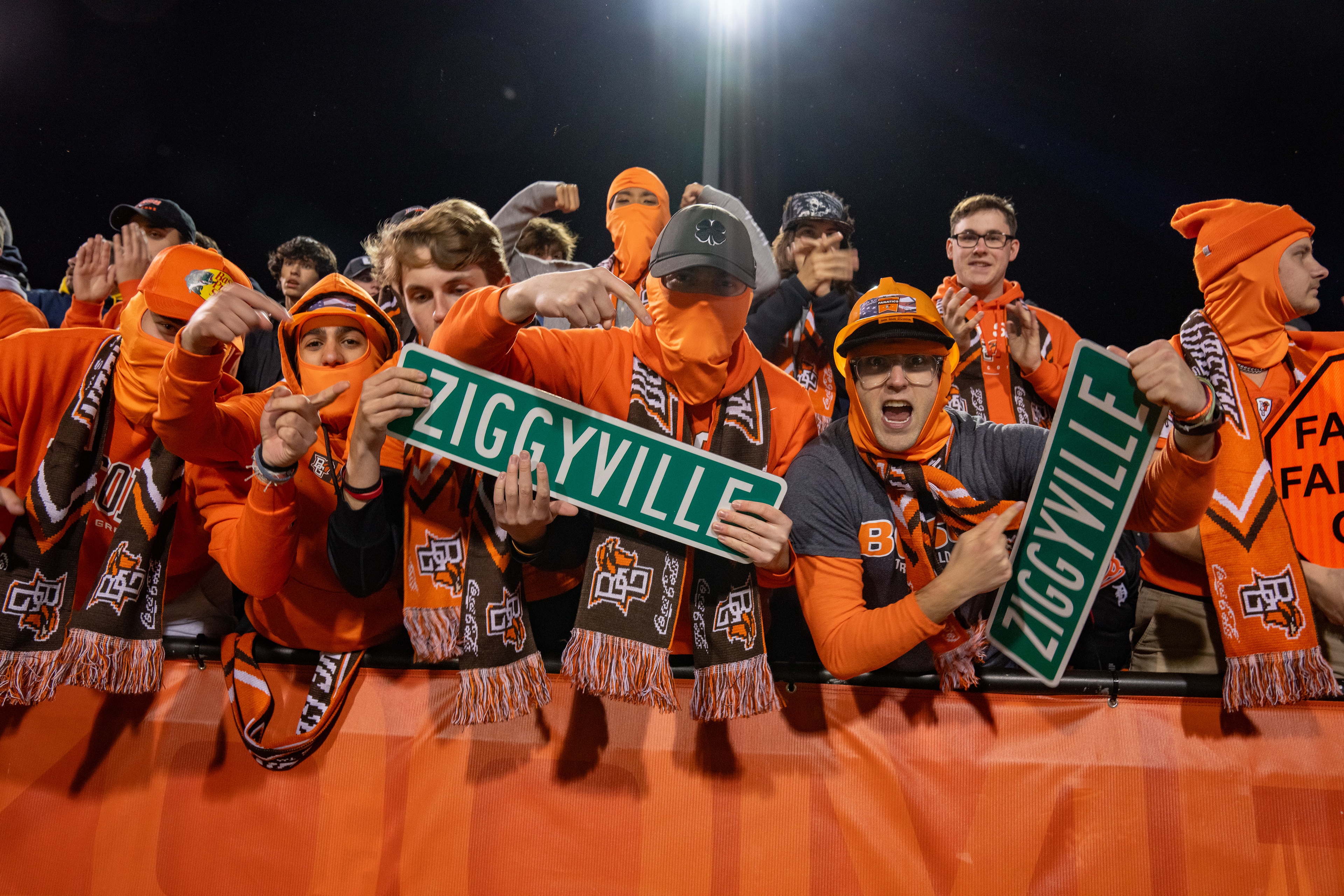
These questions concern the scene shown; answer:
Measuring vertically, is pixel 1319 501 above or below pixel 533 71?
below

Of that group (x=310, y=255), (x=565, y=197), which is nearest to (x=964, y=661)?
(x=565, y=197)

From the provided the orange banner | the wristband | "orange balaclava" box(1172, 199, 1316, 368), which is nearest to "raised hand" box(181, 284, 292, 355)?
the wristband

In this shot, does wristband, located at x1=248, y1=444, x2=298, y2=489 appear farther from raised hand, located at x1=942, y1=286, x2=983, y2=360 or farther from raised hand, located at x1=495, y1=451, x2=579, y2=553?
raised hand, located at x1=942, y1=286, x2=983, y2=360

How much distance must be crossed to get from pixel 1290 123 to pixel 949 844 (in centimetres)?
685

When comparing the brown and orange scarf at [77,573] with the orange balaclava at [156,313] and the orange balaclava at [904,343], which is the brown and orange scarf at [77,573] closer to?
the orange balaclava at [156,313]

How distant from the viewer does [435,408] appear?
196 cm

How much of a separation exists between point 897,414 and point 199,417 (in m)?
1.81

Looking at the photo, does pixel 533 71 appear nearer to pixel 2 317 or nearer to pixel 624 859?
pixel 2 317

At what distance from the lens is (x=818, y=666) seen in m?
2.19

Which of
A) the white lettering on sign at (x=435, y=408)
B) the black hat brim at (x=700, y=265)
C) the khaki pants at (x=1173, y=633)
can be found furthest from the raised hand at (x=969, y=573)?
the white lettering on sign at (x=435, y=408)

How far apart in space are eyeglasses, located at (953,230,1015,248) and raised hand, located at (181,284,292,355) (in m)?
2.56

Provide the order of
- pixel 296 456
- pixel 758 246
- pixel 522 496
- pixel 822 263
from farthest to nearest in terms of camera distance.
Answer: pixel 758 246
pixel 822 263
pixel 296 456
pixel 522 496

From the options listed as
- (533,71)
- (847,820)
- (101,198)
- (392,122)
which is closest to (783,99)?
(533,71)

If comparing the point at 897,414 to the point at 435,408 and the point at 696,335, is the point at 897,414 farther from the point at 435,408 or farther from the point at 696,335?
the point at 435,408
